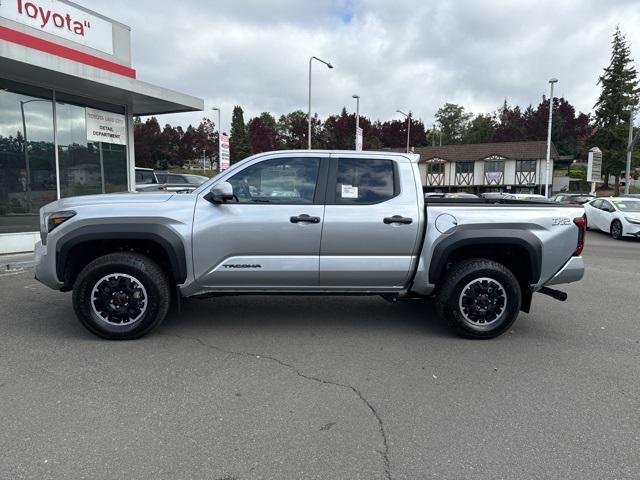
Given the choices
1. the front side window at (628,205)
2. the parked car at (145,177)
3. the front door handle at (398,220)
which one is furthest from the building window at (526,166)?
the front door handle at (398,220)

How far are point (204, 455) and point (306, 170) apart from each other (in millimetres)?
2929

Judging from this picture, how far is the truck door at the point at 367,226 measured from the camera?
4777 mm

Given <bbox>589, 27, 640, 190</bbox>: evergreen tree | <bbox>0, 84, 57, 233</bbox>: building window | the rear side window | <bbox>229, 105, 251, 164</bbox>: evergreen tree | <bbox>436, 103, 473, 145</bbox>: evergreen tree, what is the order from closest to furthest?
the rear side window
<bbox>0, 84, 57, 233</bbox>: building window
<bbox>589, 27, 640, 190</bbox>: evergreen tree
<bbox>229, 105, 251, 164</bbox>: evergreen tree
<bbox>436, 103, 473, 145</bbox>: evergreen tree

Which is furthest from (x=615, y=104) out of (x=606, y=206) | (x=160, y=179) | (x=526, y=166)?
(x=160, y=179)

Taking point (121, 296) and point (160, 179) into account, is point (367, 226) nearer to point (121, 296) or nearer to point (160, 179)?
Result: point (121, 296)

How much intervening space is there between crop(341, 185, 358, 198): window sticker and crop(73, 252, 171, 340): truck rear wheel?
199 centimetres

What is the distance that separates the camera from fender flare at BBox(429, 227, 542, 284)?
479 cm

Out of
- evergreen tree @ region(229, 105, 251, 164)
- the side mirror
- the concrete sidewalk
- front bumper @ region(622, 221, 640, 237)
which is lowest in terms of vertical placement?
the concrete sidewalk

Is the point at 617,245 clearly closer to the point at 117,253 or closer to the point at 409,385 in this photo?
the point at 409,385

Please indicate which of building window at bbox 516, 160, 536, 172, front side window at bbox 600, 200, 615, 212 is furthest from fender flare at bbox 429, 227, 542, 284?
building window at bbox 516, 160, 536, 172

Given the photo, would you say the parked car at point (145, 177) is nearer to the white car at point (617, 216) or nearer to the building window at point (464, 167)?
the white car at point (617, 216)

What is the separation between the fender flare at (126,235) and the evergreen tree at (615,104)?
56.9 metres

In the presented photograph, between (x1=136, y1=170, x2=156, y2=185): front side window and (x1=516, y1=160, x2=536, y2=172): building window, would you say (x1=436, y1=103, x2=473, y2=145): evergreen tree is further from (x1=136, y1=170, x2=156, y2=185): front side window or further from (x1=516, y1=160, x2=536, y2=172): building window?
(x1=136, y1=170, x2=156, y2=185): front side window

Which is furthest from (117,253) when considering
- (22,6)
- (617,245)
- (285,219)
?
(617,245)
